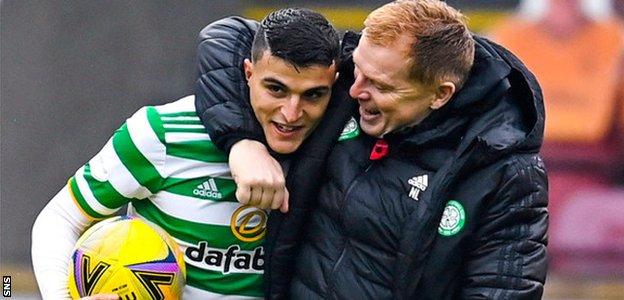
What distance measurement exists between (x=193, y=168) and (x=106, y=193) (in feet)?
0.92

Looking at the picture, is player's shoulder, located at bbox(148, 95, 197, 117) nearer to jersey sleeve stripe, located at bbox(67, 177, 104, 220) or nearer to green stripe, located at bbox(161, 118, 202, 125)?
green stripe, located at bbox(161, 118, 202, 125)

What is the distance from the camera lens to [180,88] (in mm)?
9539

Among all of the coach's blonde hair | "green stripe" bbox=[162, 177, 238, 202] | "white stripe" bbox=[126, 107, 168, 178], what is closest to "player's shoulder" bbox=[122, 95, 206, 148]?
"white stripe" bbox=[126, 107, 168, 178]

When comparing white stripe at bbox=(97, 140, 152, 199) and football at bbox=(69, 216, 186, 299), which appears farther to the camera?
white stripe at bbox=(97, 140, 152, 199)

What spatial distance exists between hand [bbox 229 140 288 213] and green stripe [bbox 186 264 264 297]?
1.17ft

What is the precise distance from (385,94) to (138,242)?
85 cm

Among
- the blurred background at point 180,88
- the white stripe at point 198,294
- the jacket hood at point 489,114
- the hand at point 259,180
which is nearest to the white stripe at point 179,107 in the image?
the hand at point 259,180

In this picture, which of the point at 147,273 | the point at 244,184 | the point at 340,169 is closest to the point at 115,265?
the point at 147,273

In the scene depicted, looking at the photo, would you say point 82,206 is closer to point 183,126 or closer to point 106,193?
point 106,193

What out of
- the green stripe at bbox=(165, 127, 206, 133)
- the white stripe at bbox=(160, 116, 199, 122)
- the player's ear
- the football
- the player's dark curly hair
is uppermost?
the player's dark curly hair

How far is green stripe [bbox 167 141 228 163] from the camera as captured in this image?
14.0 feet

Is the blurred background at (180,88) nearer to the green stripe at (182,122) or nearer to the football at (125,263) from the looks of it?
the green stripe at (182,122)

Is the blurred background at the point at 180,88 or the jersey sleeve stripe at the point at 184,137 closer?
the jersey sleeve stripe at the point at 184,137

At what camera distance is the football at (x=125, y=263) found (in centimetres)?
398
